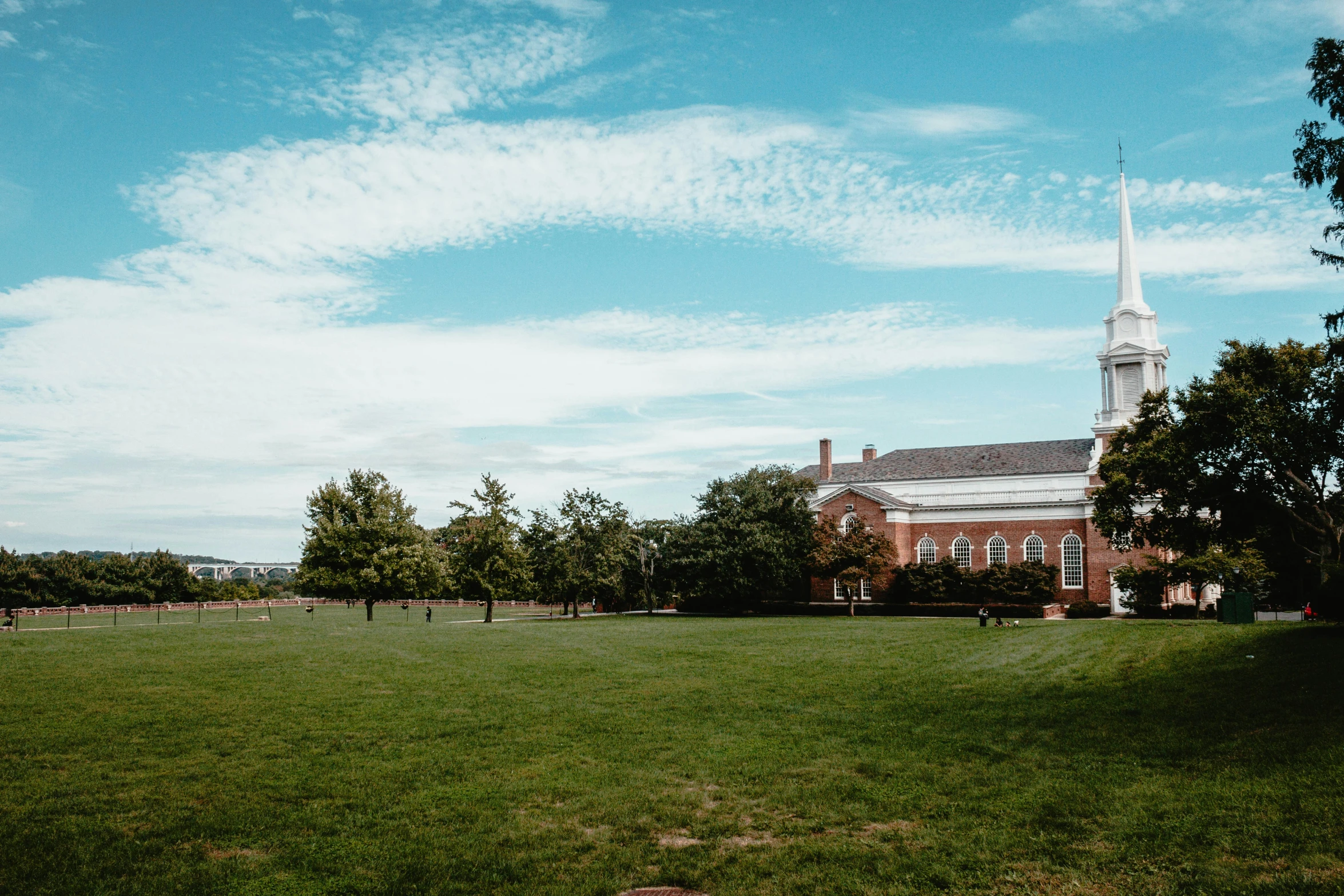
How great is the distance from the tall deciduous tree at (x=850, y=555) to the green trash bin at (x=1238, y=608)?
26471mm

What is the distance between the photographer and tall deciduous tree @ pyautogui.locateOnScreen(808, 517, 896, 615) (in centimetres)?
6109

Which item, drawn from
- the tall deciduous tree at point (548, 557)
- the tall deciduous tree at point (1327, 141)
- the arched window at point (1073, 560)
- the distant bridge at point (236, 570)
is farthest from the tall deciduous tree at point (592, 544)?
the distant bridge at point (236, 570)

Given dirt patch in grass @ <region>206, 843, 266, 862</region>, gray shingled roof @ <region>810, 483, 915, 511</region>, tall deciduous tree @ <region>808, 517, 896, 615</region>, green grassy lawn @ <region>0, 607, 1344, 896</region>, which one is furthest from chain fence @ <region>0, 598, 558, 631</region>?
dirt patch in grass @ <region>206, 843, 266, 862</region>

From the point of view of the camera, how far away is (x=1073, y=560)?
63.1 meters

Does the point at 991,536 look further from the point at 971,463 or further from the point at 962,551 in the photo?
the point at 971,463

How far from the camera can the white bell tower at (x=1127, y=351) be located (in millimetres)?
65688

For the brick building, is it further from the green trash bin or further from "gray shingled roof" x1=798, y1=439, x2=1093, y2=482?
the green trash bin

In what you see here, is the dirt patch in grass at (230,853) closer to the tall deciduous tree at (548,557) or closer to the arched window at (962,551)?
the tall deciduous tree at (548,557)

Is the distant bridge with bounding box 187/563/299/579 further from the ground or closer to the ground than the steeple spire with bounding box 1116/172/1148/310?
closer to the ground

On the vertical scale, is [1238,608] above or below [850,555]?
below

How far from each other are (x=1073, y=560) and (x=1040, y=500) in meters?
4.61

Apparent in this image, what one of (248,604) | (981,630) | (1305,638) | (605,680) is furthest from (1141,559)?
(248,604)

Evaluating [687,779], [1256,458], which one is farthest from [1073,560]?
[687,779]

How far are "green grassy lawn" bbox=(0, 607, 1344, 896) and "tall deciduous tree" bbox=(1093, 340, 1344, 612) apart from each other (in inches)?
311
